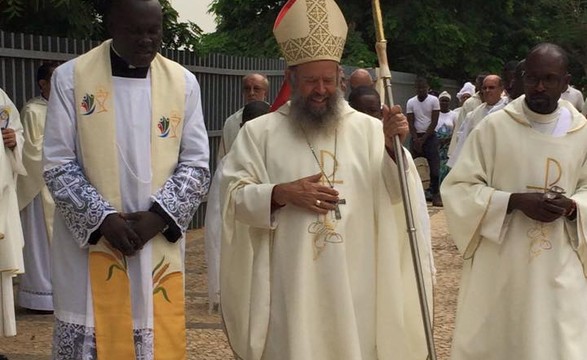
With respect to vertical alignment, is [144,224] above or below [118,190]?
below

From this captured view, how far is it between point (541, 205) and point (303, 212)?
1204mm

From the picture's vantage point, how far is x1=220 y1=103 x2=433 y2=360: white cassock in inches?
180

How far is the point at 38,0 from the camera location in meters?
9.94

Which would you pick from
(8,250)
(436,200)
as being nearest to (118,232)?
(8,250)

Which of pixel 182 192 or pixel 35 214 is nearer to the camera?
pixel 182 192

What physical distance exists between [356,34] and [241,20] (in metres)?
4.90

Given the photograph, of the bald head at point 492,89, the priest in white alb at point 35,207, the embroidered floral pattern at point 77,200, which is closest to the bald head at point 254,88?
the priest in white alb at point 35,207

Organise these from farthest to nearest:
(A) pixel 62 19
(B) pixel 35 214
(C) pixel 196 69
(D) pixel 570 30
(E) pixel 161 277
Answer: (D) pixel 570 30, (C) pixel 196 69, (A) pixel 62 19, (B) pixel 35 214, (E) pixel 161 277

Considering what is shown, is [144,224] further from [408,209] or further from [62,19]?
[62,19]

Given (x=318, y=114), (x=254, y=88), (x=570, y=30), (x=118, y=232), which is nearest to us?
(x=118, y=232)

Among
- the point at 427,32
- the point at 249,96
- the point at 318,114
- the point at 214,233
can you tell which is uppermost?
the point at 427,32

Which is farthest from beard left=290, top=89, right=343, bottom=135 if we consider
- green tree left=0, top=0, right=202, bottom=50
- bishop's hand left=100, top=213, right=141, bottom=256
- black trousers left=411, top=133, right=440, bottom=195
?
black trousers left=411, top=133, right=440, bottom=195

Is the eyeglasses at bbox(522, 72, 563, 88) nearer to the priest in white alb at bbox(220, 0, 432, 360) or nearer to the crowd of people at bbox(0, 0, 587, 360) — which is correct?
the crowd of people at bbox(0, 0, 587, 360)

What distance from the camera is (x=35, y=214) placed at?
8477mm
